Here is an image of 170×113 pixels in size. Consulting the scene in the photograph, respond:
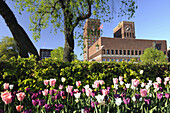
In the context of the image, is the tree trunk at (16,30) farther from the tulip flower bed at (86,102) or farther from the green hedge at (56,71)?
the tulip flower bed at (86,102)

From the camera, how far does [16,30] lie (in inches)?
231

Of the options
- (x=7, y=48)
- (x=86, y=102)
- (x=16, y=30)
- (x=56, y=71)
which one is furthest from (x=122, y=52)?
(x=86, y=102)

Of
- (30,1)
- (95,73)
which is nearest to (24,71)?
(95,73)

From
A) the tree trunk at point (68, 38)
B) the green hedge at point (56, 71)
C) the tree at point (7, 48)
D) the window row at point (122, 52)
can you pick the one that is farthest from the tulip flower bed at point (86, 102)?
the window row at point (122, 52)

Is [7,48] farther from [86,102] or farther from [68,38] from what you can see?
[86,102]

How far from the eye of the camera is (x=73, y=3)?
260 inches

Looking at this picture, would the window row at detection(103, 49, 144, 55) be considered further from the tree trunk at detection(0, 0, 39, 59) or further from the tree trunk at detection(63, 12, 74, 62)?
the tree trunk at detection(0, 0, 39, 59)

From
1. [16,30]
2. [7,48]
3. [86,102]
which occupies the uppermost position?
[7,48]

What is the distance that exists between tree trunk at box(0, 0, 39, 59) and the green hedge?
1.47 metres

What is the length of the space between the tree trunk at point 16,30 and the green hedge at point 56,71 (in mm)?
1472

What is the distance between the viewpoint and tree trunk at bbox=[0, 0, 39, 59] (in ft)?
18.9

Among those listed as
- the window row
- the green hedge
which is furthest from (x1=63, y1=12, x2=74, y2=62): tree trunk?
the window row

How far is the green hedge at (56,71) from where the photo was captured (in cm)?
432

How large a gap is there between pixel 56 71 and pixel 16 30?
289 centimetres
